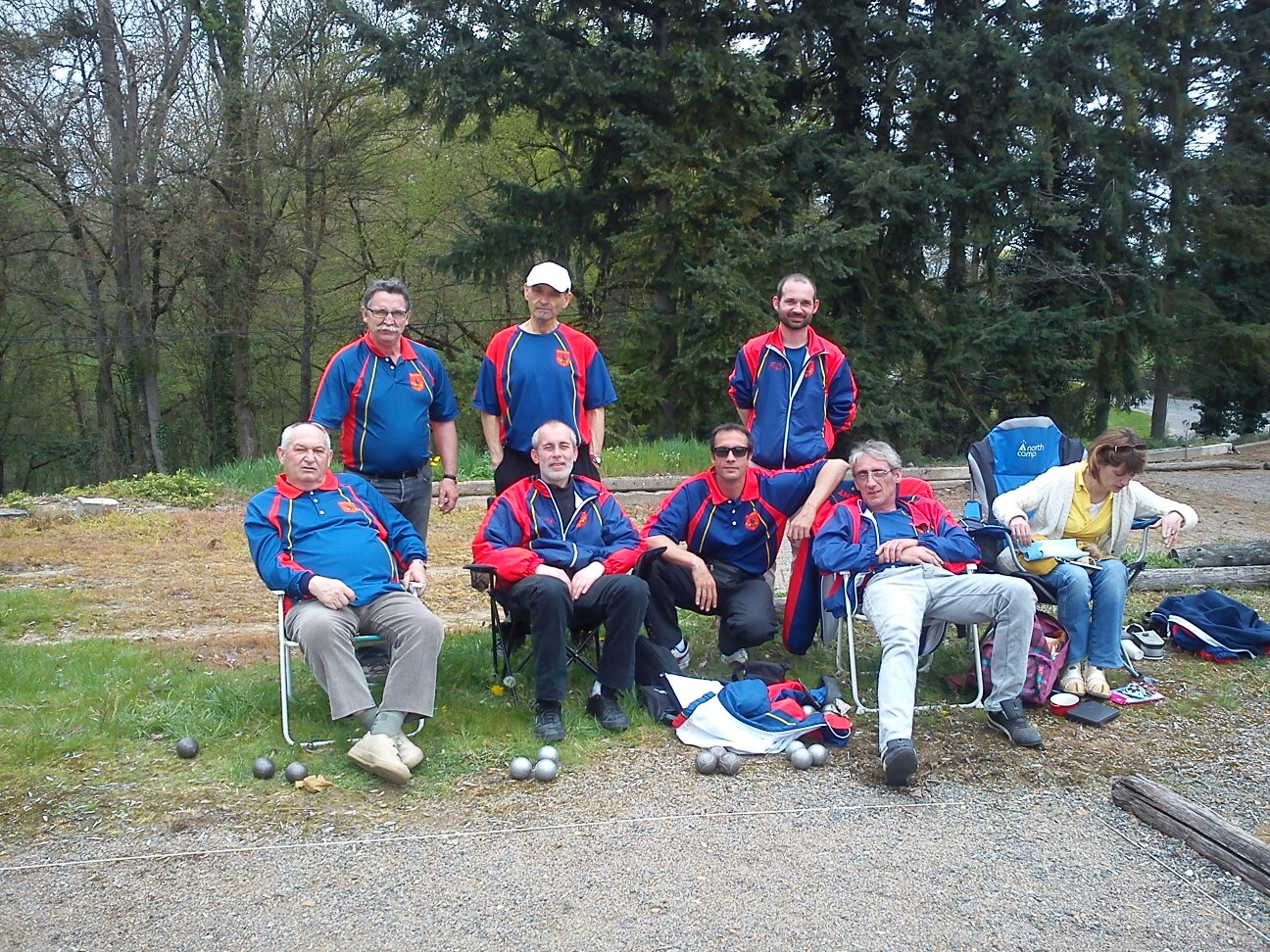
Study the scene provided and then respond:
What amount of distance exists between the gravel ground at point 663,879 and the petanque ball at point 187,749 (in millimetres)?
556

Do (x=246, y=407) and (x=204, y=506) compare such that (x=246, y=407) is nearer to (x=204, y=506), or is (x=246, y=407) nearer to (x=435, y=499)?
(x=204, y=506)

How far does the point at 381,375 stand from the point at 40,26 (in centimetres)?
1609

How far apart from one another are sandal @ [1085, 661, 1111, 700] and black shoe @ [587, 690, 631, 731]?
195cm

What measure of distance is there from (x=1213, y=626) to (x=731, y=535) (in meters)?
2.45

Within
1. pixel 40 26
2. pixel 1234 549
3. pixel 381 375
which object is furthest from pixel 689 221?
pixel 40 26

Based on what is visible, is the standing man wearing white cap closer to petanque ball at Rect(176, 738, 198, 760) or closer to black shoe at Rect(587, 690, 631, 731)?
black shoe at Rect(587, 690, 631, 731)

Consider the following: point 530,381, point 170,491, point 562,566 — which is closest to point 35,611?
point 530,381

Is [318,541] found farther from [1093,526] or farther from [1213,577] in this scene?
[1213,577]

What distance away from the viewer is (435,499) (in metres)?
9.98

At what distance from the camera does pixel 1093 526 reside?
468 cm

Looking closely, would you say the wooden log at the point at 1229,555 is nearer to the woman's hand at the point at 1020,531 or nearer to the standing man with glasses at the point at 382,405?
the woman's hand at the point at 1020,531

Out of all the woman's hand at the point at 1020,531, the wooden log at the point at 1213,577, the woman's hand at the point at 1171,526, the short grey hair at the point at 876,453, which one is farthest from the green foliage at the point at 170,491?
the woman's hand at the point at 1171,526

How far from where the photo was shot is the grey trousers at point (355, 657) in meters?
3.61

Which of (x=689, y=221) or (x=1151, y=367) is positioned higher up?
(x=689, y=221)
